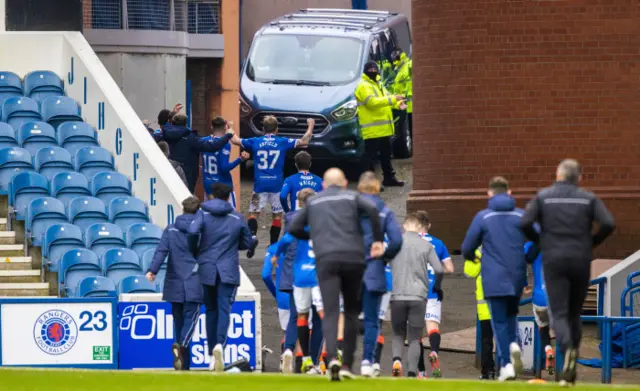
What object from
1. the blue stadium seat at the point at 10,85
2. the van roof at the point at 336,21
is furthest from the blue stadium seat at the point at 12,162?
the van roof at the point at 336,21

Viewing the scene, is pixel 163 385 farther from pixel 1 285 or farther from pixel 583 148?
→ pixel 583 148

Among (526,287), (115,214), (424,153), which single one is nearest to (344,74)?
(424,153)

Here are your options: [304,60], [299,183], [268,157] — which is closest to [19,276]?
[299,183]

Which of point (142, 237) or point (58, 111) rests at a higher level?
point (58, 111)

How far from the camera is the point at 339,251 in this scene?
13547 millimetres

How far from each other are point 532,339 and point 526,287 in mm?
2954

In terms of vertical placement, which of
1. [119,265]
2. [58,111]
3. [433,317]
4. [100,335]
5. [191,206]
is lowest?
[100,335]

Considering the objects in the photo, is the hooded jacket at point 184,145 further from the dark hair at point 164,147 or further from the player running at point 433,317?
the player running at point 433,317

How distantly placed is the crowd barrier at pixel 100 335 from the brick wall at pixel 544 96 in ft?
25.1

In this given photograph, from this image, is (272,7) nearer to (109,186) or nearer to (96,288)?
(109,186)

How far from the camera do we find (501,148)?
24.8m

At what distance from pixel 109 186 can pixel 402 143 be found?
11.6 m

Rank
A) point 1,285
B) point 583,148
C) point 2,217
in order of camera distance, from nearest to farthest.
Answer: point 1,285
point 2,217
point 583,148

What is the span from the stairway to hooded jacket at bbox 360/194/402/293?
19.5 feet
